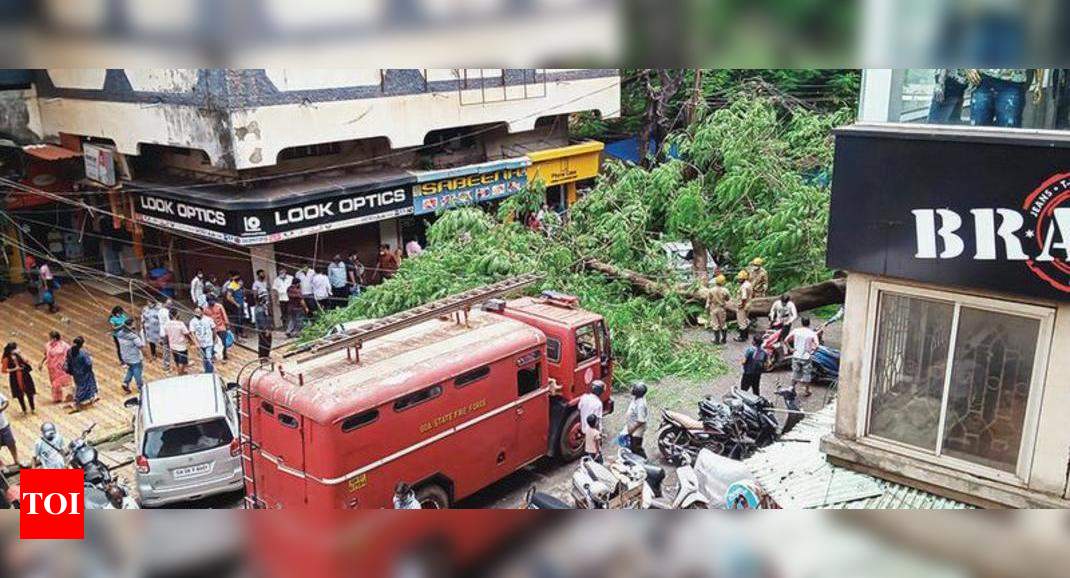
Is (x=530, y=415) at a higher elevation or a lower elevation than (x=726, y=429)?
higher

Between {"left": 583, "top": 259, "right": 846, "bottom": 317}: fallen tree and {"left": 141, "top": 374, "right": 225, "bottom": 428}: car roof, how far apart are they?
9.57 metres

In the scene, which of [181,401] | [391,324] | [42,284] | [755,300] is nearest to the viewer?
[391,324]

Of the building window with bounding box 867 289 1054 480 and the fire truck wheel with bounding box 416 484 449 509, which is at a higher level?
the building window with bounding box 867 289 1054 480

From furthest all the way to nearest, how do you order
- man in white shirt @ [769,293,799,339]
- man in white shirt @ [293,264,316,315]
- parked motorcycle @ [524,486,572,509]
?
man in white shirt @ [293,264,316,315] < man in white shirt @ [769,293,799,339] < parked motorcycle @ [524,486,572,509]

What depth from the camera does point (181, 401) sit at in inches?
493

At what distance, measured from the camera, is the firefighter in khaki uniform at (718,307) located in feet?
59.3

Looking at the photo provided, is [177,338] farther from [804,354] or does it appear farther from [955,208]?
[955,208]

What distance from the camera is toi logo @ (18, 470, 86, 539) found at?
5.29 ft

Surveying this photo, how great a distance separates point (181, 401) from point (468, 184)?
12.7m

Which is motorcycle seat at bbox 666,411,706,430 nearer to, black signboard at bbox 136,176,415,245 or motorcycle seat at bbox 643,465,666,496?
motorcycle seat at bbox 643,465,666,496

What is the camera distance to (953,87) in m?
7.04

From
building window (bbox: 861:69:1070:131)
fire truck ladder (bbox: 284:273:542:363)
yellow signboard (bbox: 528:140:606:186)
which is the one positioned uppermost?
building window (bbox: 861:69:1070:131)

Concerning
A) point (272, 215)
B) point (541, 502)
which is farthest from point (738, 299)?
point (541, 502)

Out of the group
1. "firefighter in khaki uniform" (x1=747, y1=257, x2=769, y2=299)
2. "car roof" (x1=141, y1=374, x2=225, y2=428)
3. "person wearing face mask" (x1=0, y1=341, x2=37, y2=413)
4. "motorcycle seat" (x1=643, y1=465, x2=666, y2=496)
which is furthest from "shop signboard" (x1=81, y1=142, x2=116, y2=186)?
"motorcycle seat" (x1=643, y1=465, x2=666, y2=496)
